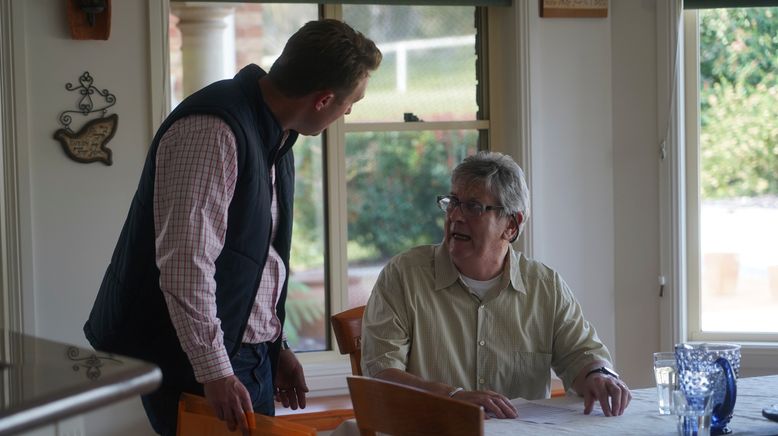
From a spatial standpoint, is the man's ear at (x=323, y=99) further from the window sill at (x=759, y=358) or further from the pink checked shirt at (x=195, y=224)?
the window sill at (x=759, y=358)

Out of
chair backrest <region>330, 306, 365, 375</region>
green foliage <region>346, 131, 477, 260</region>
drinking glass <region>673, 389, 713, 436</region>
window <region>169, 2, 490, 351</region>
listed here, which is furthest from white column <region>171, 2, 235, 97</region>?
drinking glass <region>673, 389, 713, 436</region>

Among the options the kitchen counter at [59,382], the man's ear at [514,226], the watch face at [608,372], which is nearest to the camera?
the kitchen counter at [59,382]

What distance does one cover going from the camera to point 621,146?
11.6 feet

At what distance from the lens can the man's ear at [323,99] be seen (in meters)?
1.93

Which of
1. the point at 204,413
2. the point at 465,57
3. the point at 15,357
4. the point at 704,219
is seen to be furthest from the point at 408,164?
the point at 15,357

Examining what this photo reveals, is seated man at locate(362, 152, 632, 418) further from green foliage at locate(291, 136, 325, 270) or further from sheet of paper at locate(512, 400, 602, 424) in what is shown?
green foliage at locate(291, 136, 325, 270)

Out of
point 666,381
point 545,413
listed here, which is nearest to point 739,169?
point 666,381

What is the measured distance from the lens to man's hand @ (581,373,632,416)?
1.99 meters

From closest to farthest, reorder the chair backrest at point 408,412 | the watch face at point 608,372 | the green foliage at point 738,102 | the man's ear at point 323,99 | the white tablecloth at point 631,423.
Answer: the chair backrest at point 408,412 < the white tablecloth at point 631,423 < the man's ear at point 323,99 < the watch face at point 608,372 < the green foliage at point 738,102

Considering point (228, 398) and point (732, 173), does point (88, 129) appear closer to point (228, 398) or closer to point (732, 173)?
point (228, 398)

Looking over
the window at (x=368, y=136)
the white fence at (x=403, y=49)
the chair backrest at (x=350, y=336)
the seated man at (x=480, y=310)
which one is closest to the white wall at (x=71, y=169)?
the window at (x=368, y=136)

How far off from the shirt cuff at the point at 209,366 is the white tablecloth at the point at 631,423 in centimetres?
30

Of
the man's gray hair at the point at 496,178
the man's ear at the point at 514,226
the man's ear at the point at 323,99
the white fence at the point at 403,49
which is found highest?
the white fence at the point at 403,49

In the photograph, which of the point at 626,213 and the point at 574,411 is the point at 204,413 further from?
the point at 626,213
